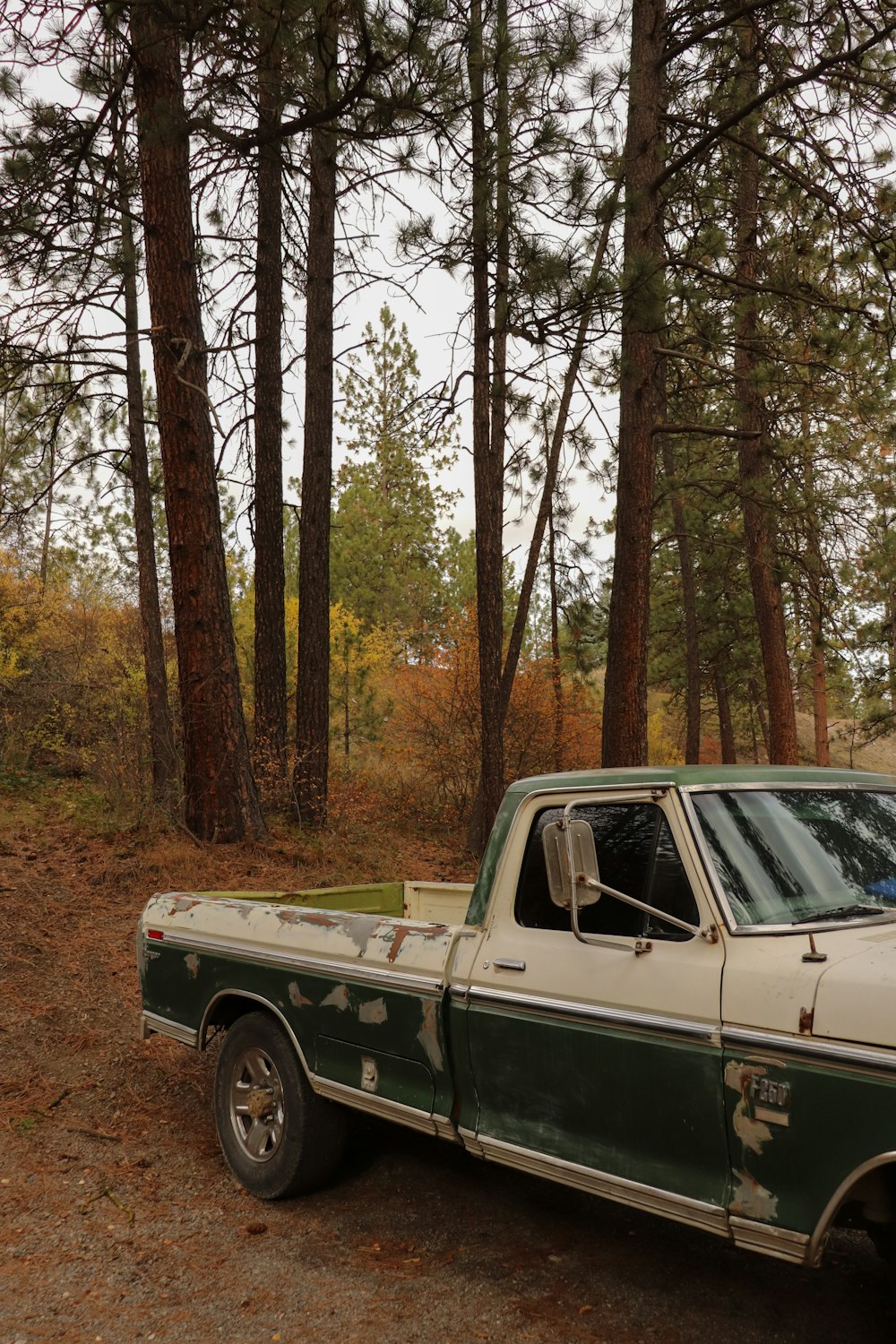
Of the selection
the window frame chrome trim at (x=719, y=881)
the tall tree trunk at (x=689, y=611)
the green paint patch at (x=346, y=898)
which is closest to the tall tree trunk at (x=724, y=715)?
the tall tree trunk at (x=689, y=611)

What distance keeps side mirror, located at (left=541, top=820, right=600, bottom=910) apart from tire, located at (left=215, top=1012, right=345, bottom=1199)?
70.9 inches

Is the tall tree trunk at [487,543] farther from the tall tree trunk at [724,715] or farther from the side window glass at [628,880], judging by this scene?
the tall tree trunk at [724,715]

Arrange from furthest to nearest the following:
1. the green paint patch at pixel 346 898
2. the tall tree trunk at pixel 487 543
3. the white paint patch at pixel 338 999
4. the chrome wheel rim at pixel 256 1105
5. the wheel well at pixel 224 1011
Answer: the tall tree trunk at pixel 487 543
the green paint patch at pixel 346 898
the wheel well at pixel 224 1011
the chrome wheel rim at pixel 256 1105
the white paint patch at pixel 338 999

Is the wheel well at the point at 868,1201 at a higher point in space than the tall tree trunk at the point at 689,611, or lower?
lower

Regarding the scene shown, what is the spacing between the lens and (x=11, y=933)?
8.57 meters

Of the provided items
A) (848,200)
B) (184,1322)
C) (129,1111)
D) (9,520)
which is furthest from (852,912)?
(9,520)

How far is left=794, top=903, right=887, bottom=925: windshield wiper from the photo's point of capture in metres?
3.34

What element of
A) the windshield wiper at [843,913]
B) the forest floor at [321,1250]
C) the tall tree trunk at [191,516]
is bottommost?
the forest floor at [321,1250]

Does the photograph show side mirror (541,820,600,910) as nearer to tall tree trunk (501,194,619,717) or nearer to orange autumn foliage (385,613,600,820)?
tall tree trunk (501,194,619,717)

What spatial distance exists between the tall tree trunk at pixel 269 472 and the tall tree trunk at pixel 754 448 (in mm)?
6313

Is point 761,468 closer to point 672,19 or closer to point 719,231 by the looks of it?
point 719,231

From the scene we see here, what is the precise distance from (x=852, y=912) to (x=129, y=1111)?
4.26 meters

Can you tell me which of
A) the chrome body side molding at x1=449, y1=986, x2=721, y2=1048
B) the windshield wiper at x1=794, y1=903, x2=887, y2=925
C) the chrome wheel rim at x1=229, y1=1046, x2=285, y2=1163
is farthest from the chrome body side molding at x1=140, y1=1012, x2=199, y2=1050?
the windshield wiper at x1=794, y1=903, x2=887, y2=925

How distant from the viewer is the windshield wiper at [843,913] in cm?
334
